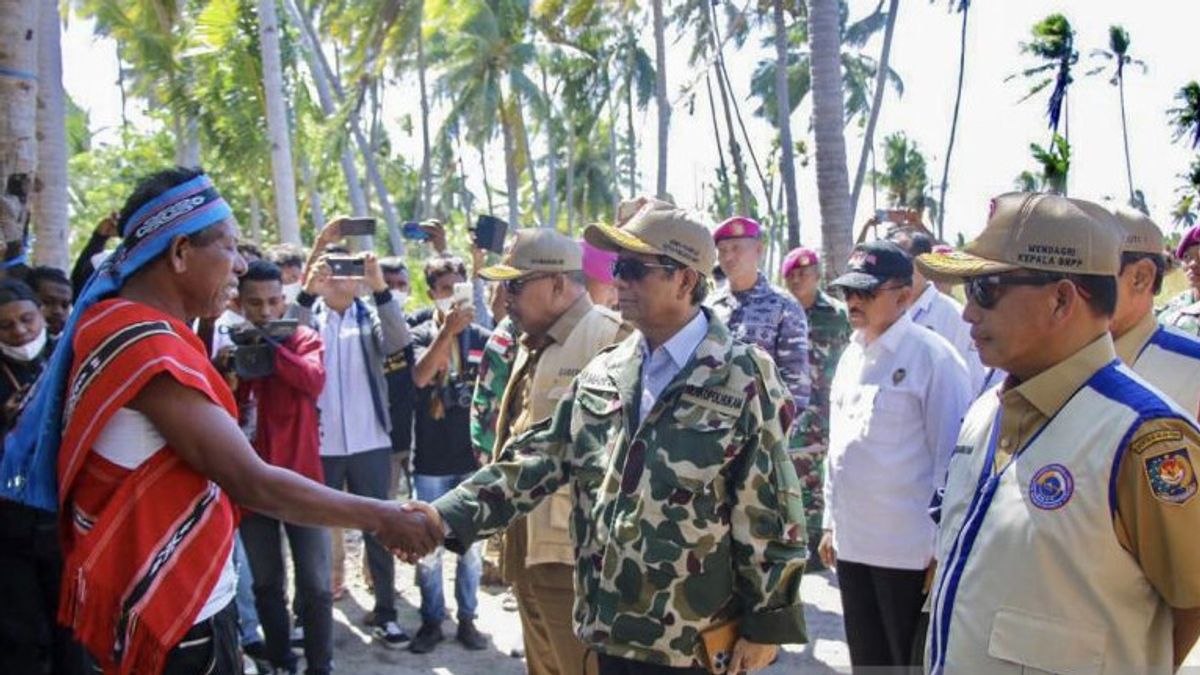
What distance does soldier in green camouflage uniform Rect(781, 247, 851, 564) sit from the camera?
23.1ft

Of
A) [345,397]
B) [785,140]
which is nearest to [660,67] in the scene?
[785,140]

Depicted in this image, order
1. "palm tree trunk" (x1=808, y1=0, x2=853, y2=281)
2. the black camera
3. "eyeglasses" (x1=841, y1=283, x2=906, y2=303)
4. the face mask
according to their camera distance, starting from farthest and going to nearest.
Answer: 1. "palm tree trunk" (x1=808, y1=0, x2=853, y2=281)
2. the black camera
3. the face mask
4. "eyeglasses" (x1=841, y1=283, x2=906, y2=303)

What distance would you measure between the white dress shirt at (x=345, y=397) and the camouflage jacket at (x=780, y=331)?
223 cm

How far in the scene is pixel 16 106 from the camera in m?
4.90

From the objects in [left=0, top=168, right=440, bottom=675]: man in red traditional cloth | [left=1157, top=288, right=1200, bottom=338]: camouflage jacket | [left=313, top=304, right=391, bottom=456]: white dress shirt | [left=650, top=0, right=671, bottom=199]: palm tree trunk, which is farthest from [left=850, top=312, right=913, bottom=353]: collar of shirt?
[left=650, top=0, right=671, bottom=199]: palm tree trunk

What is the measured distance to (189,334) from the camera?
A: 2783 mm

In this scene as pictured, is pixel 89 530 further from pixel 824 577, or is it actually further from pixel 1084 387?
pixel 824 577

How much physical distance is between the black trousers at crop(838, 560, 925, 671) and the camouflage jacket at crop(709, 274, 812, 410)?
221 centimetres

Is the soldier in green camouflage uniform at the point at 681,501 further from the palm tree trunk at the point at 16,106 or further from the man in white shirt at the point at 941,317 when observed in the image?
the palm tree trunk at the point at 16,106

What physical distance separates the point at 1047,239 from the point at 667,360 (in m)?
1.22

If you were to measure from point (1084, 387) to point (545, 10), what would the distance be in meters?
25.3

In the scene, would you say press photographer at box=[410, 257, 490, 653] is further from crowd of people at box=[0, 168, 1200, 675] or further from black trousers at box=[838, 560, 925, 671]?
black trousers at box=[838, 560, 925, 671]

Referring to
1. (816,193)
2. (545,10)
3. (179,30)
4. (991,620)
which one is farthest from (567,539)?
(545,10)

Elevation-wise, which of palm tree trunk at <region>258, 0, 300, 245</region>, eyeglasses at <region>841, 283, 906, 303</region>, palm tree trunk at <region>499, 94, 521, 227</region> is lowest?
eyeglasses at <region>841, 283, 906, 303</region>
